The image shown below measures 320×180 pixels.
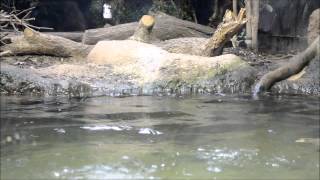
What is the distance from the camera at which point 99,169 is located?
4.87 m

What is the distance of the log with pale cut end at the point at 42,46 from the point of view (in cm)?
1200

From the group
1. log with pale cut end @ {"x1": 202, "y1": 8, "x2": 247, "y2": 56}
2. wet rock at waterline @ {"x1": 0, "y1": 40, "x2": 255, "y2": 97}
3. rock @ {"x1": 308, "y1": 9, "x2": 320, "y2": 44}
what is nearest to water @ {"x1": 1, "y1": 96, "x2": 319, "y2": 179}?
wet rock at waterline @ {"x1": 0, "y1": 40, "x2": 255, "y2": 97}

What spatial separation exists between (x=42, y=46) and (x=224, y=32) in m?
3.72

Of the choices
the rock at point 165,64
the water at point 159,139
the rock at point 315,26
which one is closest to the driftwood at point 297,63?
the water at point 159,139

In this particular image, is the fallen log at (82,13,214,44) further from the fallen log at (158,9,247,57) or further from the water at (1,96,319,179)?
the water at (1,96,319,179)

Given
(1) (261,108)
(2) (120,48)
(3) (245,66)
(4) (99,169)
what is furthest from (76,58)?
(4) (99,169)

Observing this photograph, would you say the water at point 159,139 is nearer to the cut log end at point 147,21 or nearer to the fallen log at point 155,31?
the cut log end at point 147,21

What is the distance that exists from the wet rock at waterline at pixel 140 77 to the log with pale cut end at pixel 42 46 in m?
1.34

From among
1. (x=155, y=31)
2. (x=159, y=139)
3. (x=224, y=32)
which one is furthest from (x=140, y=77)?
(x=159, y=139)

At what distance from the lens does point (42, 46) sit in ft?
39.7

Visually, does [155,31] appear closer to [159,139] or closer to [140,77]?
[140,77]

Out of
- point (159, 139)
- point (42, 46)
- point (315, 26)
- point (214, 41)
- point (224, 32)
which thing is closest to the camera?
point (159, 139)

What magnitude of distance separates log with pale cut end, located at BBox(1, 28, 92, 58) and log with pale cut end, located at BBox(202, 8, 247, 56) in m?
2.53

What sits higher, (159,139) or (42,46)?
(42,46)
